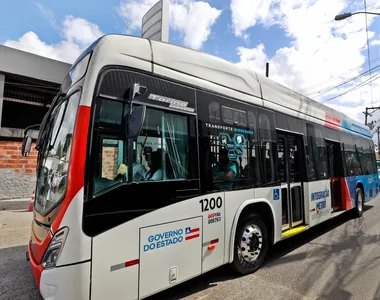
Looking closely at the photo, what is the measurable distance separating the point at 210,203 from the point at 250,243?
1194 mm

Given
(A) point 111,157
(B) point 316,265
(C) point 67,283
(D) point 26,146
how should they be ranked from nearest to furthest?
(C) point 67,283
(A) point 111,157
(D) point 26,146
(B) point 316,265

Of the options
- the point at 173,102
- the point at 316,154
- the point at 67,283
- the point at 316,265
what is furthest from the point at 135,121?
the point at 316,154

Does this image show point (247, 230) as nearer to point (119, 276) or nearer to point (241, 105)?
point (241, 105)

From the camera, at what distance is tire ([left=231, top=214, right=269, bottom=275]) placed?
3.85 m

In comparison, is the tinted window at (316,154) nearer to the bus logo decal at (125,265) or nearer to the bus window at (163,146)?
the bus window at (163,146)

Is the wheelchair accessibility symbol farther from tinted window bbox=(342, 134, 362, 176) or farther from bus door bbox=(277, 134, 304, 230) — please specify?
tinted window bbox=(342, 134, 362, 176)

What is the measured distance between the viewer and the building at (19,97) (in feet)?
33.4

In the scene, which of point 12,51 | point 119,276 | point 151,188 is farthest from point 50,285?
point 12,51

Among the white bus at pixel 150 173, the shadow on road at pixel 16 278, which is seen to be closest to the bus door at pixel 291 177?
the white bus at pixel 150 173

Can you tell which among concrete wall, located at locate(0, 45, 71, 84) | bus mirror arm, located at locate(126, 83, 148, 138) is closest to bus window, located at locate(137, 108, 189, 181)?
bus mirror arm, located at locate(126, 83, 148, 138)

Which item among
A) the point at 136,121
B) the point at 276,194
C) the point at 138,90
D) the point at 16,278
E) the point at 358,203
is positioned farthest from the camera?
the point at 358,203

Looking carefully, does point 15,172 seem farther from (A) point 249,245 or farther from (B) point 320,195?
(B) point 320,195

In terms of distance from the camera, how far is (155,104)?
2891 mm

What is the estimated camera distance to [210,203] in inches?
132
